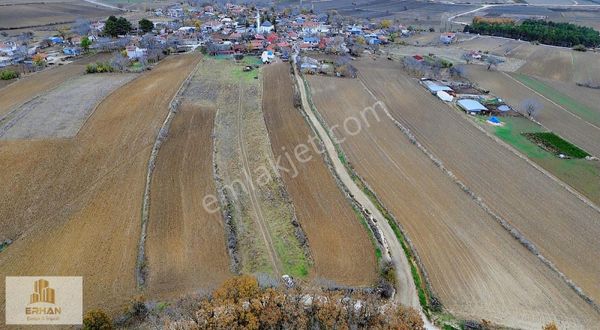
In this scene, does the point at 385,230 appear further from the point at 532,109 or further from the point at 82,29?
the point at 82,29

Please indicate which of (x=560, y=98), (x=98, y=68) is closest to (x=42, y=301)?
(x=98, y=68)

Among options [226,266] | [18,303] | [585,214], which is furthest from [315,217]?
[585,214]

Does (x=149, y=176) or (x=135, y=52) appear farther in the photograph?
(x=135, y=52)

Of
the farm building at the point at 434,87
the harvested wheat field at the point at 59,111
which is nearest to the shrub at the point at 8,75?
the harvested wheat field at the point at 59,111

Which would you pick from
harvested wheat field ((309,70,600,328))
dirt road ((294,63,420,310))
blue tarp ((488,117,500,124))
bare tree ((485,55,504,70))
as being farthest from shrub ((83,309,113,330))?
bare tree ((485,55,504,70))

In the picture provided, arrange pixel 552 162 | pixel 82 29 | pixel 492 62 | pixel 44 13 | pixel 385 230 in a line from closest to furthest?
pixel 385 230 → pixel 552 162 → pixel 492 62 → pixel 82 29 → pixel 44 13

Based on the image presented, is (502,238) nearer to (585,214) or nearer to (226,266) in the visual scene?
(585,214)

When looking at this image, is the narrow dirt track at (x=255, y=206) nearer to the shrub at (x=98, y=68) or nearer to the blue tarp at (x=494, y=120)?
the shrub at (x=98, y=68)
